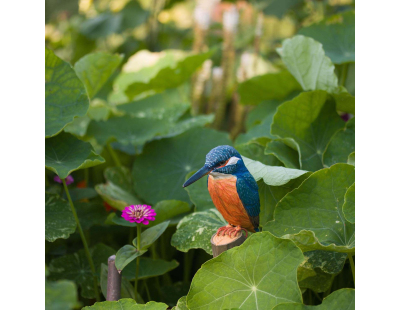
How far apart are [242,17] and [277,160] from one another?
2.04 m

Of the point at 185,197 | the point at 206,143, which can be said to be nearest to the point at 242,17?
the point at 206,143

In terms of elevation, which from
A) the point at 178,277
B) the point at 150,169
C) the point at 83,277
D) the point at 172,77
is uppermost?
the point at 172,77

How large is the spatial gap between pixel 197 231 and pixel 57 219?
1.09 feet

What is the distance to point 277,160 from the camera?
1059 millimetres

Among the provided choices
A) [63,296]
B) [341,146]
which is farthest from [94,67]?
[63,296]

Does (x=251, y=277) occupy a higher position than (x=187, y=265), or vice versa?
(x=251, y=277)

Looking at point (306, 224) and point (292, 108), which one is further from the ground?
point (292, 108)

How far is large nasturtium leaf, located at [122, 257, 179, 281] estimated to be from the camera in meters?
0.97

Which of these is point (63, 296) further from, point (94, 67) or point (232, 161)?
point (94, 67)

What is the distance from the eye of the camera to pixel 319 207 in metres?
0.84

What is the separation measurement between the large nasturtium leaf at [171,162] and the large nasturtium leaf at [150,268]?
219 millimetres

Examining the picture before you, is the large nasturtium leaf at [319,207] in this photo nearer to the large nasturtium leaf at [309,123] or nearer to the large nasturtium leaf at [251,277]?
the large nasturtium leaf at [251,277]

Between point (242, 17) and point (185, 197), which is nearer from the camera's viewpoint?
point (185, 197)
